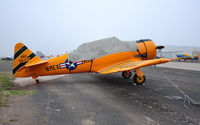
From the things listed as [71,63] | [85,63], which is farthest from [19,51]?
[85,63]

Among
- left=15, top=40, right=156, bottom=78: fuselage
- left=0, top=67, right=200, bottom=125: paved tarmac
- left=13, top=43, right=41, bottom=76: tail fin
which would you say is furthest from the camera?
left=15, top=40, right=156, bottom=78: fuselage

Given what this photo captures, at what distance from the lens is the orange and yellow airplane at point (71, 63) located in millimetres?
6996

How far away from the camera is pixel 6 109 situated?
11.6 ft

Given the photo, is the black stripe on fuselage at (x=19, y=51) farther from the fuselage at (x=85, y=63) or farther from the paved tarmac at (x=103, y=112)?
the paved tarmac at (x=103, y=112)

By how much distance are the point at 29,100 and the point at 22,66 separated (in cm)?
335

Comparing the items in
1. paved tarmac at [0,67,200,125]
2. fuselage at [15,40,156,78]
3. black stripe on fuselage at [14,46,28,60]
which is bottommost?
paved tarmac at [0,67,200,125]

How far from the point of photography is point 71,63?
7.43 metres

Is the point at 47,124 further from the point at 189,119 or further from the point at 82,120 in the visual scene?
the point at 189,119

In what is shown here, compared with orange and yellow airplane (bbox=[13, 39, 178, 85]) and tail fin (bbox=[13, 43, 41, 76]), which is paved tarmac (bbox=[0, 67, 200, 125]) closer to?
orange and yellow airplane (bbox=[13, 39, 178, 85])

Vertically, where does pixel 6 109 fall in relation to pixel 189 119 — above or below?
above

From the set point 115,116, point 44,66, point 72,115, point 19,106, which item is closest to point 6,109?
point 19,106

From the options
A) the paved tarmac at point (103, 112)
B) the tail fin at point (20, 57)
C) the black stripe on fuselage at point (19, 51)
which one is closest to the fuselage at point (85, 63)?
the tail fin at point (20, 57)

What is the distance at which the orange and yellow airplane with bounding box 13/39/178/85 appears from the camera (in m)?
7.00

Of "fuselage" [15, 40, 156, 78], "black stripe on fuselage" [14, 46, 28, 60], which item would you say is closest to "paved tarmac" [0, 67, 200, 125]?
→ "fuselage" [15, 40, 156, 78]
